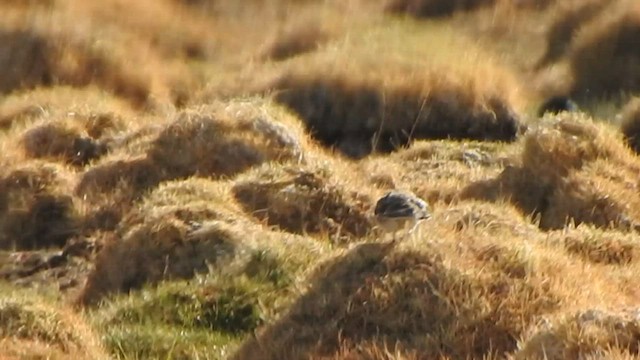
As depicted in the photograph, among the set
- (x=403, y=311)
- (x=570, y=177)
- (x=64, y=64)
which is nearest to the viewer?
(x=403, y=311)

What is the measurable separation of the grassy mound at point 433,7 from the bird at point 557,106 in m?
5.48

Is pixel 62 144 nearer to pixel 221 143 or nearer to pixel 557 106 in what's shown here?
pixel 221 143

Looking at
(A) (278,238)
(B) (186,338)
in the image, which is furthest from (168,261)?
(B) (186,338)

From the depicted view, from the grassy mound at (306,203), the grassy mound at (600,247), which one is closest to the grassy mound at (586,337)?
the grassy mound at (600,247)

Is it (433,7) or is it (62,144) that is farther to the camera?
(433,7)

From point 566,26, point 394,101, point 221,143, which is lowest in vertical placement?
point 566,26

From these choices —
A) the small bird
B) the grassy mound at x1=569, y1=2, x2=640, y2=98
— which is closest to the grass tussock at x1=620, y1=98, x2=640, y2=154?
the grassy mound at x1=569, y1=2, x2=640, y2=98

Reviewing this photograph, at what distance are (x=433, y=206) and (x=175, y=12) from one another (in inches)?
510

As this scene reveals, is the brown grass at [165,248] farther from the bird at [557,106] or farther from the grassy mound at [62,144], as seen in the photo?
the bird at [557,106]

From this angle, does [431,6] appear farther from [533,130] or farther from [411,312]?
[411,312]

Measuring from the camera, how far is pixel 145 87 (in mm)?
22078

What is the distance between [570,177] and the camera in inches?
558

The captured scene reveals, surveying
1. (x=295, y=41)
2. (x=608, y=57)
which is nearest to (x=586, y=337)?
(x=608, y=57)

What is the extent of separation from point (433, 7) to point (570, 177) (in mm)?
11357
